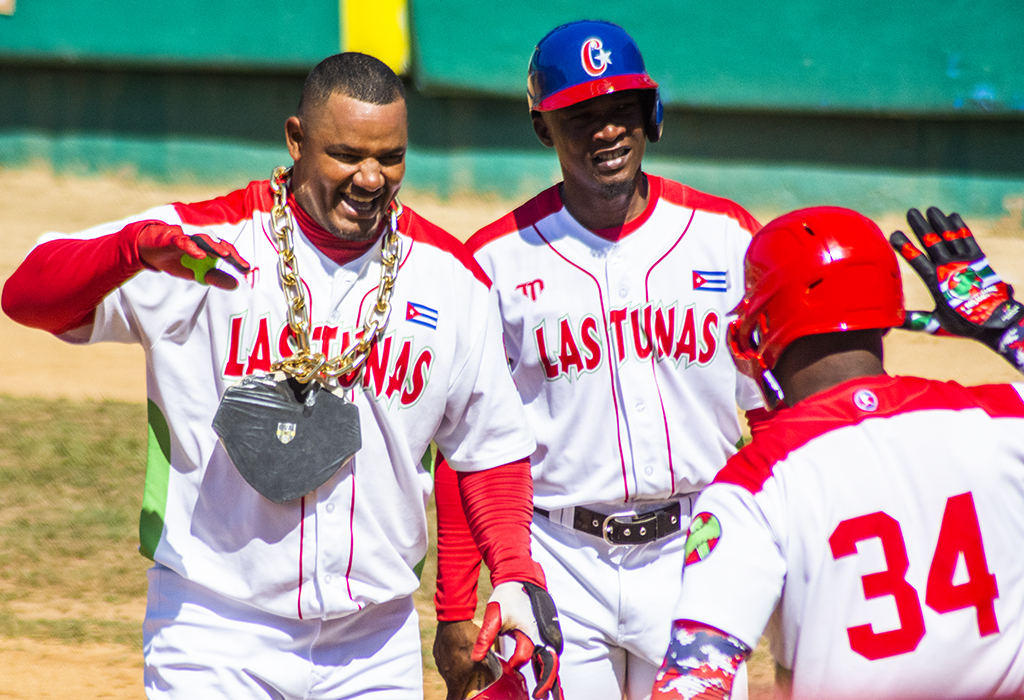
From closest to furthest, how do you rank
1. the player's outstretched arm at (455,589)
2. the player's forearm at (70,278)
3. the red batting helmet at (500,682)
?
the player's forearm at (70,278)
the red batting helmet at (500,682)
the player's outstretched arm at (455,589)

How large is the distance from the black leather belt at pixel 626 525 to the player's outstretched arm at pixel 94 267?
4.52 feet

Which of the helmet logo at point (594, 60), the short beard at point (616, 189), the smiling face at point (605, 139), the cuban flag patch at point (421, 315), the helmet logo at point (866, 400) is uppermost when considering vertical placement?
the helmet logo at point (594, 60)

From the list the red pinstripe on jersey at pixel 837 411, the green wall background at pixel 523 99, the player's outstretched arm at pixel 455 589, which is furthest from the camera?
the green wall background at pixel 523 99

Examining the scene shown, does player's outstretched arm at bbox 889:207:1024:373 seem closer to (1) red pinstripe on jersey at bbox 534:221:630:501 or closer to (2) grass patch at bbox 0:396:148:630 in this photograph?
(1) red pinstripe on jersey at bbox 534:221:630:501

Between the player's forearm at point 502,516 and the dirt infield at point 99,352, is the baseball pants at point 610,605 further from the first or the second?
the dirt infield at point 99,352

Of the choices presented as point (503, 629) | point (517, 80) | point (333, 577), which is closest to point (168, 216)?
point (333, 577)

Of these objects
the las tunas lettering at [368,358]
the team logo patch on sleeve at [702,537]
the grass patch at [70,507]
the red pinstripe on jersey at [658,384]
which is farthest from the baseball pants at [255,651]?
the grass patch at [70,507]

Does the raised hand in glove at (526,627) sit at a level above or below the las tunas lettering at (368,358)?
below

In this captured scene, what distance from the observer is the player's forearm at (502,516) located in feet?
A: 10.3

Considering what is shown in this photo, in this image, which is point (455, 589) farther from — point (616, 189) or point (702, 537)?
point (702, 537)

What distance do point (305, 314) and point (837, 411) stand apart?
139 centimetres

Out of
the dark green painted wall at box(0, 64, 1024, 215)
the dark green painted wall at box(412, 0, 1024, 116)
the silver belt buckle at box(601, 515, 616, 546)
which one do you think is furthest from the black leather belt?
the dark green painted wall at box(0, 64, 1024, 215)

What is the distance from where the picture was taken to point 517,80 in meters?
10.4

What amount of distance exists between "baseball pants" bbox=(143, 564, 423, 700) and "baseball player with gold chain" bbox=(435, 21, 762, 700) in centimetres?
42
